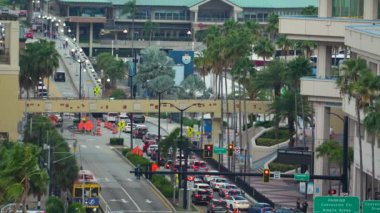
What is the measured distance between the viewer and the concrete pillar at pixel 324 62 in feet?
419

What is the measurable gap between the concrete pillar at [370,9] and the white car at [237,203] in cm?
1551

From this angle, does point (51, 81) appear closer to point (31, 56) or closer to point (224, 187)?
point (31, 56)

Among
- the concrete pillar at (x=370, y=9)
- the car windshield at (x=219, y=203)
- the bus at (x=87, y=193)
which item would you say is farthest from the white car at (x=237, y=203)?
the concrete pillar at (x=370, y=9)

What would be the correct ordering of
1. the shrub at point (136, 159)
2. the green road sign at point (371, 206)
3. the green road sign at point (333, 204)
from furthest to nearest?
the shrub at point (136, 159), the green road sign at point (371, 206), the green road sign at point (333, 204)

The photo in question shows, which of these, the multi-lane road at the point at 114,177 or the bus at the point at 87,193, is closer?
the bus at the point at 87,193

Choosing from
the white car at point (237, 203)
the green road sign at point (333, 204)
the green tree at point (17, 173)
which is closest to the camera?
the green road sign at point (333, 204)

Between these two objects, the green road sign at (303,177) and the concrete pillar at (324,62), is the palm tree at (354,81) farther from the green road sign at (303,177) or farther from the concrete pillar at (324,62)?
the concrete pillar at (324,62)

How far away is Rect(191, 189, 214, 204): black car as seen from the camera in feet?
404

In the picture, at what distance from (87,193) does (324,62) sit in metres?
20.5

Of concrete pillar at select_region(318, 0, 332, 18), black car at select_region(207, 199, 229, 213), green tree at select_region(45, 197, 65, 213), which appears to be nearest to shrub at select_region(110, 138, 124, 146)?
concrete pillar at select_region(318, 0, 332, 18)

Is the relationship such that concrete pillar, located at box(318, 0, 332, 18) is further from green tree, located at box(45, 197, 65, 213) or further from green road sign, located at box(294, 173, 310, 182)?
green tree, located at box(45, 197, 65, 213)

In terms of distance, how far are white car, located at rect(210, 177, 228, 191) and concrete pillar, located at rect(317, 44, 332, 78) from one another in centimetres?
957

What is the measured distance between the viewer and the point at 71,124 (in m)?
176

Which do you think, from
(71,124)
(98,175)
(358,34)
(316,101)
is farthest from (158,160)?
(71,124)
